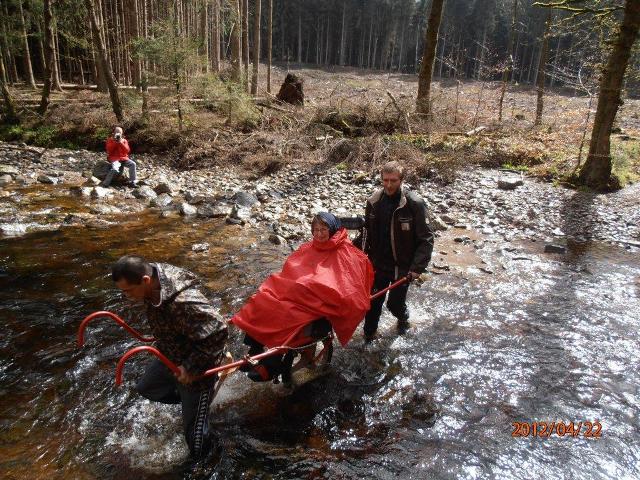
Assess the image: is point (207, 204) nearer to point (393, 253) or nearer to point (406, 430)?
point (393, 253)

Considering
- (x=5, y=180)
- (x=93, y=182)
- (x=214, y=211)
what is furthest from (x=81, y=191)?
(x=214, y=211)

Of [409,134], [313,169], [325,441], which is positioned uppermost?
[409,134]

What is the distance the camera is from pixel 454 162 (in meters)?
13.1

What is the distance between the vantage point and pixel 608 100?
1132 cm

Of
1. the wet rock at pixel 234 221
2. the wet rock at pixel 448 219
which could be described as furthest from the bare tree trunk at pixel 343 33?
the wet rock at pixel 234 221

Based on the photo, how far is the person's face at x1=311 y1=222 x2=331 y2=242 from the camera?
4191 mm

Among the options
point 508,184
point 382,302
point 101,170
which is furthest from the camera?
point 101,170

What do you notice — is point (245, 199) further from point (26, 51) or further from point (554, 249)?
point (26, 51)

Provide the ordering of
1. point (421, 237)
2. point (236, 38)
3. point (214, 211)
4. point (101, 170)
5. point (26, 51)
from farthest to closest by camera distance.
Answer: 1. point (26, 51)
2. point (236, 38)
3. point (101, 170)
4. point (214, 211)
5. point (421, 237)

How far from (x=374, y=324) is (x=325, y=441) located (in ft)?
6.23

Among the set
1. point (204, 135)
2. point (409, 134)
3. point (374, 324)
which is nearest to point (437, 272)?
point (374, 324)

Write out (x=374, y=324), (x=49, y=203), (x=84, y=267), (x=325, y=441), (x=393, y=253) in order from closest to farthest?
(x=325, y=441) < (x=393, y=253) < (x=374, y=324) < (x=84, y=267) < (x=49, y=203)

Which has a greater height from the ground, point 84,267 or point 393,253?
point 393,253

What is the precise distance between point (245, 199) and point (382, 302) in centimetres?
678
